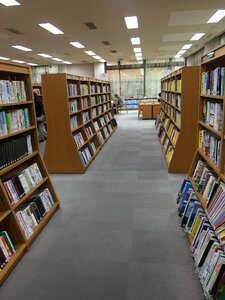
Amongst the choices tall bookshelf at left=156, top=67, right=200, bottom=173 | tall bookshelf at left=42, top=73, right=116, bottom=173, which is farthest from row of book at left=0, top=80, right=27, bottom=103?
tall bookshelf at left=156, top=67, right=200, bottom=173

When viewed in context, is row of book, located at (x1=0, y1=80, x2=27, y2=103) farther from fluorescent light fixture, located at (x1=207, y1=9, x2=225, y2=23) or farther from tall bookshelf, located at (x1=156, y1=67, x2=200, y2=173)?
fluorescent light fixture, located at (x1=207, y1=9, x2=225, y2=23)

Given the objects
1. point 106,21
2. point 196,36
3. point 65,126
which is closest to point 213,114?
point 65,126

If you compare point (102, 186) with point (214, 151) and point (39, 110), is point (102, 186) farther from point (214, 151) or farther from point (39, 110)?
point (39, 110)

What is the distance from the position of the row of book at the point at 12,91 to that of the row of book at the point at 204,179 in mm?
2192

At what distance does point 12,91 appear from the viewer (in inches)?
107

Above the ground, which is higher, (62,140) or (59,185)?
(62,140)

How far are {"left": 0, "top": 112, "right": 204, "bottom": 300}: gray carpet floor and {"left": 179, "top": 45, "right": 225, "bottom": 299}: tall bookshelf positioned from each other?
277 mm

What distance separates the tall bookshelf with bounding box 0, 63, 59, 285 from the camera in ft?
8.20

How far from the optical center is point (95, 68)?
16.4m

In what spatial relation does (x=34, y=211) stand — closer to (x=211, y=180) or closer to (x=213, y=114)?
(x=211, y=180)

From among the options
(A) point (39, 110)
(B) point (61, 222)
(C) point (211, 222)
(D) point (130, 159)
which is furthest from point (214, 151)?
(A) point (39, 110)

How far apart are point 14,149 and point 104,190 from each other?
1798mm

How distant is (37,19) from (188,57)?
1128cm

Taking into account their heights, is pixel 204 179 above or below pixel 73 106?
below
